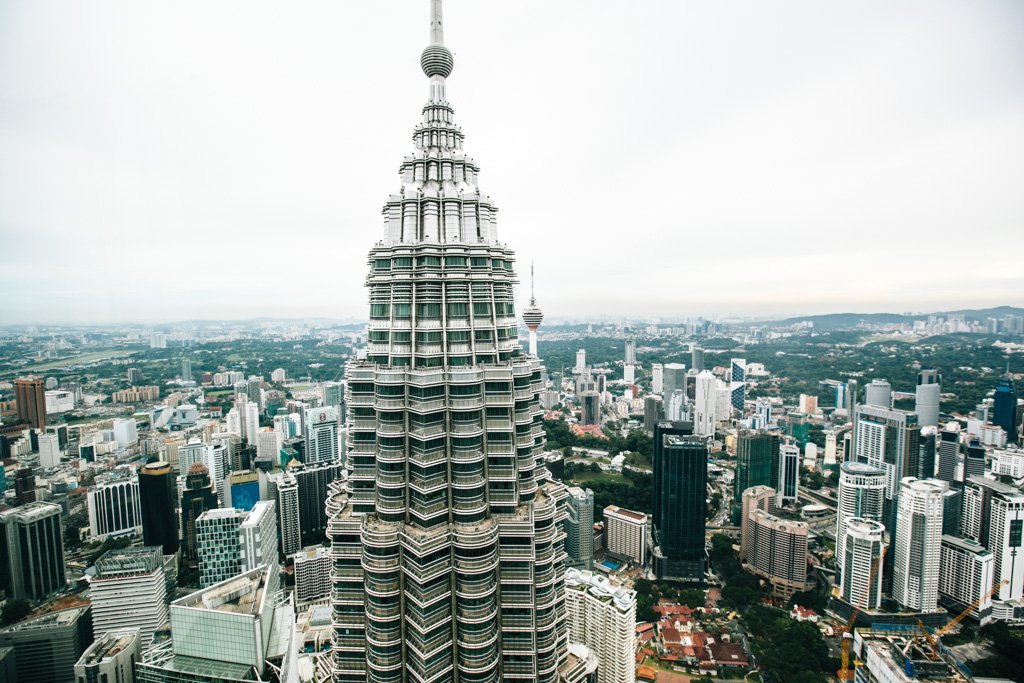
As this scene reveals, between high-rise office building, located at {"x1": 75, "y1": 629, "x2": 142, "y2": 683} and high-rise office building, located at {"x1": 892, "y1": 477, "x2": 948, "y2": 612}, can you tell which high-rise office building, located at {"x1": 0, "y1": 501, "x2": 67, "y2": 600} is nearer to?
high-rise office building, located at {"x1": 75, "y1": 629, "x2": 142, "y2": 683}

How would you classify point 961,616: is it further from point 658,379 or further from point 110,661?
point 658,379

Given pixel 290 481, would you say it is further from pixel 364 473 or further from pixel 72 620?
pixel 364 473

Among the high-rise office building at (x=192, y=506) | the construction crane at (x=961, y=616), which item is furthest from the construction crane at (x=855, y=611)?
the high-rise office building at (x=192, y=506)

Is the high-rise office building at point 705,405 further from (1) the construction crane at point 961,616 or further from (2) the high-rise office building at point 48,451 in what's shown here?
(2) the high-rise office building at point 48,451

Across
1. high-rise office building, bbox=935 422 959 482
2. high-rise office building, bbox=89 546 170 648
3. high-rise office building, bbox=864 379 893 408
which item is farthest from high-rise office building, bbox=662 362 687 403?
high-rise office building, bbox=89 546 170 648

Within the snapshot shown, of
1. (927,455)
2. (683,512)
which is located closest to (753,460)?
(683,512)

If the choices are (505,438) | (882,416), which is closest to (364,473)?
(505,438)
